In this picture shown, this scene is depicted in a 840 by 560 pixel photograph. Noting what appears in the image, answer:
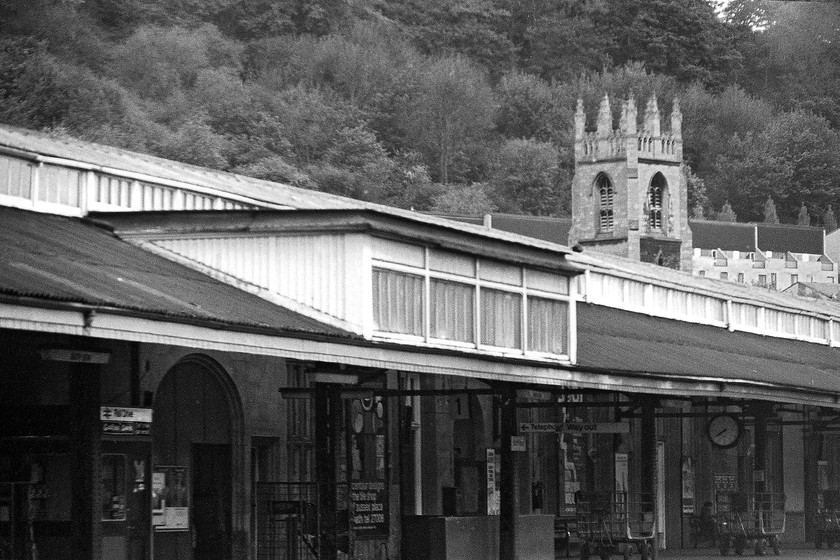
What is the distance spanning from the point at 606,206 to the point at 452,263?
348 feet

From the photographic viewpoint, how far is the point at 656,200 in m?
131

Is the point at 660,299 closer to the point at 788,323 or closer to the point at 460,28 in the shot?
the point at 788,323

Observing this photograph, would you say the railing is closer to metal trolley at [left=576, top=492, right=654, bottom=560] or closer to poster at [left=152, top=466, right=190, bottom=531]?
poster at [left=152, top=466, right=190, bottom=531]

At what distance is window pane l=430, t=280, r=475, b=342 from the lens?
23984 millimetres

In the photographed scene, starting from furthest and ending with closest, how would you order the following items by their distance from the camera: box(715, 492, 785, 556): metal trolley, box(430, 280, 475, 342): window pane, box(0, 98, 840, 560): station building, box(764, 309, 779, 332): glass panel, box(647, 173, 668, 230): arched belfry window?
box(647, 173, 668, 230): arched belfry window → box(764, 309, 779, 332): glass panel → box(715, 492, 785, 556): metal trolley → box(430, 280, 475, 342): window pane → box(0, 98, 840, 560): station building

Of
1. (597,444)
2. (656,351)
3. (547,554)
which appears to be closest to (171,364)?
(547,554)

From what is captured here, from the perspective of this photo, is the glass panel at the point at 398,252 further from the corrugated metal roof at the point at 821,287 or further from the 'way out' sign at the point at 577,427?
the corrugated metal roof at the point at 821,287

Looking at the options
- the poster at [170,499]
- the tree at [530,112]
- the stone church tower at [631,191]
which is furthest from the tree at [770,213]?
the poster at [170,499]

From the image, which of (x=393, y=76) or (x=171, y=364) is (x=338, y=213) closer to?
(x=171, y=364)

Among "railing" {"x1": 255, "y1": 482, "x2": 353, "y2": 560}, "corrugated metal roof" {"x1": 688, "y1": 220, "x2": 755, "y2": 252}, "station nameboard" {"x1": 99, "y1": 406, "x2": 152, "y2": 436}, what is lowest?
"railing" {"x1": 255, "y1": 482, "x2": 353, "y2": 560}

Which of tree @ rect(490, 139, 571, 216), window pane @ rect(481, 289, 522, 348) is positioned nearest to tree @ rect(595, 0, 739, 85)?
tree @ rect(490, 139, 571, 216)

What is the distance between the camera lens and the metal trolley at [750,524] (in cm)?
3675

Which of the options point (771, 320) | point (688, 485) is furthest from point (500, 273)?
point (771, 320)

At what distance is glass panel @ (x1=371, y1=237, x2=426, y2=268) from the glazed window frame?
0.04 m
